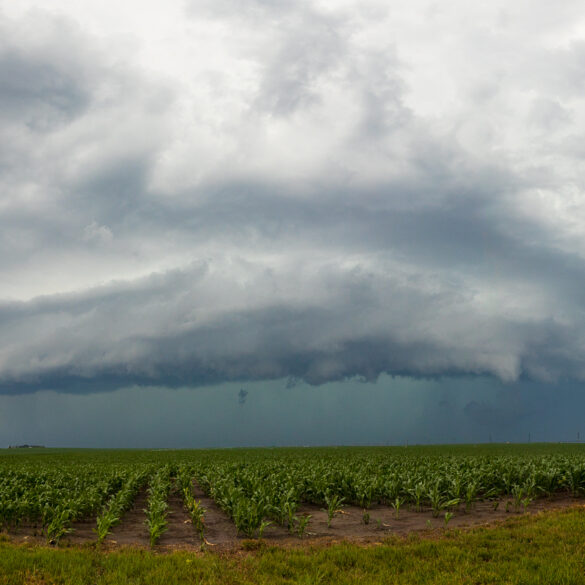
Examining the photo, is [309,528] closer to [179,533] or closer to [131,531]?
[179,533]

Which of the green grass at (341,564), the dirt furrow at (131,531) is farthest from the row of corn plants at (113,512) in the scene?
the green grass at (341,564)

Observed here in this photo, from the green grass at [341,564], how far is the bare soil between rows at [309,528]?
103 centimetres

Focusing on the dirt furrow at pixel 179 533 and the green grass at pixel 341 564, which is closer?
the green grass at pixel 341 564

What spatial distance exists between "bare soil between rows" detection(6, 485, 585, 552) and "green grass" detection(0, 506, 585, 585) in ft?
3.37

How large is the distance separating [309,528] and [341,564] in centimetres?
433

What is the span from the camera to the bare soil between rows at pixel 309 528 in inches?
576

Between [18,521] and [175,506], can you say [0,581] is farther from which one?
[175,506]

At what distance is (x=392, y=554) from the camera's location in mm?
12938

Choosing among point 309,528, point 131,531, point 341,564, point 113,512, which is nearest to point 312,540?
point 309,528

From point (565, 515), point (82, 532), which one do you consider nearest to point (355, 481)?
point (565, 515)

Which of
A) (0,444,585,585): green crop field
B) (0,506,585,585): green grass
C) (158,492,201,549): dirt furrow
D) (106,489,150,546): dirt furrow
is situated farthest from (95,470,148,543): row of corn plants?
(158,492,201,549): dirt furrow

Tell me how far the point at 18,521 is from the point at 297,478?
11728 mm

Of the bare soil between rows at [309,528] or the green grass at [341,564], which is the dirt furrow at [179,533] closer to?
the bare soil between rows at [309,528]

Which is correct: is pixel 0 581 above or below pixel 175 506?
above
